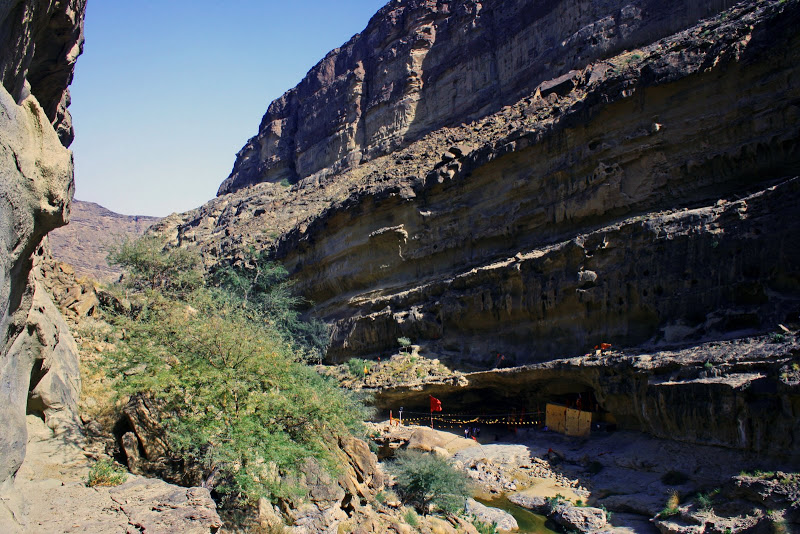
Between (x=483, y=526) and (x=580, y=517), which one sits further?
(x=483, y=526)

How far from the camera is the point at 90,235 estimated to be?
335 ft

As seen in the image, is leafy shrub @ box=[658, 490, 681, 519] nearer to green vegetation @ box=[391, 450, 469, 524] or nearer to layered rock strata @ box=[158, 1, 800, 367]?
green vegetation @ box=[391, 450, 469, 524]

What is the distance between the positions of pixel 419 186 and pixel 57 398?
2287cm

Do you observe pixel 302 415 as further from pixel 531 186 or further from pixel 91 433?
pixel 531 186

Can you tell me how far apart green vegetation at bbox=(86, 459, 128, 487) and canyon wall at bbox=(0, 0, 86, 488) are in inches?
68.0

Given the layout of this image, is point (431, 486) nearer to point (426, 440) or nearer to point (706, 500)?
point (426, 440)

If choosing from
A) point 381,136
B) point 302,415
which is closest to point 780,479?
point 302,415

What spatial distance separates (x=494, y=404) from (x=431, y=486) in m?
9.29

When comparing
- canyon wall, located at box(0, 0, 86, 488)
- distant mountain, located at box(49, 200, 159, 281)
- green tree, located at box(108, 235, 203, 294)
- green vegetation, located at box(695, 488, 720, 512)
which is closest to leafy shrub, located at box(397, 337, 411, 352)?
green tree, located at box(108, 235, 203, 294)

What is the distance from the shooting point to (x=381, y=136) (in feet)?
180

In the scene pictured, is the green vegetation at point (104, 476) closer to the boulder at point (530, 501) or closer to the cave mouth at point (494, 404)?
the boulder at point (530, 501)

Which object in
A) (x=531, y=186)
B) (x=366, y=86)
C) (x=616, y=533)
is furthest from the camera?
(x=366, y=86)

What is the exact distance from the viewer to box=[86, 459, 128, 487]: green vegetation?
8266 mm

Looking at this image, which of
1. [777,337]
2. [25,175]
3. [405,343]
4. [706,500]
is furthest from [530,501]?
[25,175]
